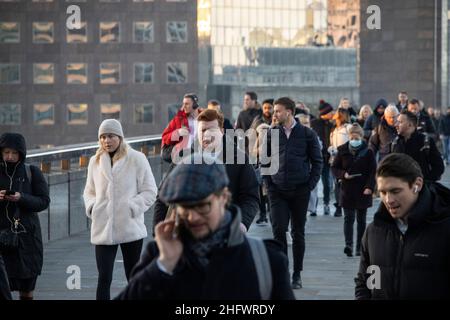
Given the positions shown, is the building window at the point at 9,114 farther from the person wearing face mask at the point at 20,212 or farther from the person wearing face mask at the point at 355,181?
the person wearing face mask at the point at 20,212

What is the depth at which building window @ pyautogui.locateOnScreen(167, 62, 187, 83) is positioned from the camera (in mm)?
75875

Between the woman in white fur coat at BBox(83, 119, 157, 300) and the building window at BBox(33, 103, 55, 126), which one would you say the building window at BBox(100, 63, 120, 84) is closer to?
the building window at BBox(33, 103, 55, 126)

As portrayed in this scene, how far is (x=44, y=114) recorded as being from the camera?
78.5m

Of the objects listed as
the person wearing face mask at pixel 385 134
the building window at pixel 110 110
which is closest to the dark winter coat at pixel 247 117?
the person wearing face mask at pixel 385 134

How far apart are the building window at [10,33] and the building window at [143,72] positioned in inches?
316

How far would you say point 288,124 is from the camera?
12438 millimetres

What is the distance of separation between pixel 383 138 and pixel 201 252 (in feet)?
41.3

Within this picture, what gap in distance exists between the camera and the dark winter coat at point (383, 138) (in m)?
16.6

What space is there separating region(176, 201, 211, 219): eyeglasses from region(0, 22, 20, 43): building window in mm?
75635

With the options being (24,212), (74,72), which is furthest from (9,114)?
(24,212)

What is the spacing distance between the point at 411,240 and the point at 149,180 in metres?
4.57

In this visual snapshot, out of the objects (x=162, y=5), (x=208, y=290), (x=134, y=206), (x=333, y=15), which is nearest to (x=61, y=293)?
(x=134, y=206)

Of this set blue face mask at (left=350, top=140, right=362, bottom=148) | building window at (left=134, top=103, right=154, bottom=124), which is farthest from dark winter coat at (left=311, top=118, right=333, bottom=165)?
building window at (left=134, top=103, right=154, bottom=124)
